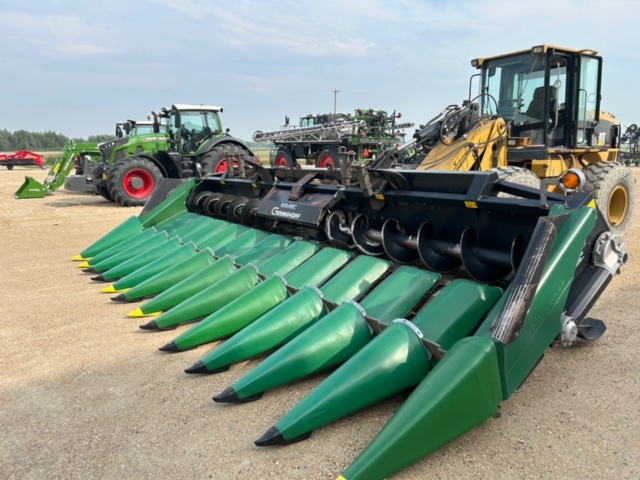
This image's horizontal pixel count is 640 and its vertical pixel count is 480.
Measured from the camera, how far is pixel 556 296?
240 cm

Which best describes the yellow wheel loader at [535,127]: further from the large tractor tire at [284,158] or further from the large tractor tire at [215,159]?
the large tractor tire at [284,158]

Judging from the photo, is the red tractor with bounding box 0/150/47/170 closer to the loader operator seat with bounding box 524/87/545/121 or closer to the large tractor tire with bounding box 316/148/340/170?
the large tractor tire with bounding box 316/148/340/170

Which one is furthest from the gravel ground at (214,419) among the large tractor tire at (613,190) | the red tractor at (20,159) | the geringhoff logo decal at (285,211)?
the red tractor at (20,159)

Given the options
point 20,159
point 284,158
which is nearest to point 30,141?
point 20,159

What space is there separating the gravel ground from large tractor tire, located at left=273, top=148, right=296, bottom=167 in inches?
634

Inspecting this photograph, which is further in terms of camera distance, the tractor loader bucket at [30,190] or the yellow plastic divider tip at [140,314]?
the tractor loader bucket at [30,190]

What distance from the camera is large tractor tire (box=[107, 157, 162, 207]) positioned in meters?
11.4

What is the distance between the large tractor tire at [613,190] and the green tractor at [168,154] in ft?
25.5

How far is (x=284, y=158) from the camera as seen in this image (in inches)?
779

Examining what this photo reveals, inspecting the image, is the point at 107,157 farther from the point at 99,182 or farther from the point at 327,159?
the point at 327,159

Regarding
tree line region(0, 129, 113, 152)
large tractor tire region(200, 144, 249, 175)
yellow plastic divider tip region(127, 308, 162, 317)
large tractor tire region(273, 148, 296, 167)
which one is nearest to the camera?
yellow plastic divider tip region(127, 308, 162, 317)

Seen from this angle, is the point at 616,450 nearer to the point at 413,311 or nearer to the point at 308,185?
the point at 413,311

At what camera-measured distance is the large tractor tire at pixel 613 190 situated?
570 cm

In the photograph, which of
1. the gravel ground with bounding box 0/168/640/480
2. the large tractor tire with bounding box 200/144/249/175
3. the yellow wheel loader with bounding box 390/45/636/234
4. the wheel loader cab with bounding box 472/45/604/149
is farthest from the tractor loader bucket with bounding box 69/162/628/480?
the large tractor tire with bounding box 200/144/249/175
